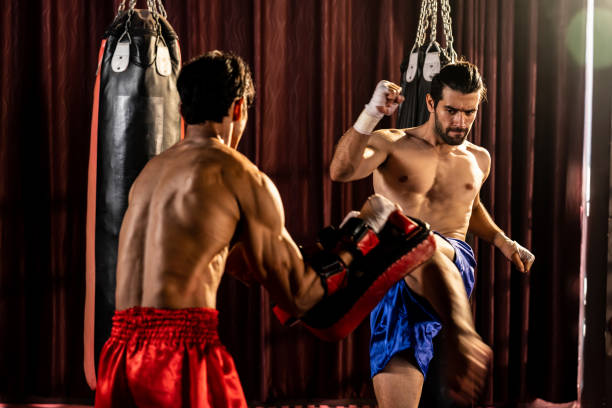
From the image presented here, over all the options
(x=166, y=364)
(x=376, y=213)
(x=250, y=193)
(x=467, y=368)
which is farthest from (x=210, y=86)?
(x=467, y=368)

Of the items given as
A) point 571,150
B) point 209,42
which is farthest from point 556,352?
point 209,42

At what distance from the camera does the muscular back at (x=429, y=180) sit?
252 centimetres

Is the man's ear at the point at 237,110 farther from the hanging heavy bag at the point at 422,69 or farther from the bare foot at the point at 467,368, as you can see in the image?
the hanging heavy bag at the point at 422,69

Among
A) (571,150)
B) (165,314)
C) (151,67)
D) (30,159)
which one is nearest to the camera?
(165,314)

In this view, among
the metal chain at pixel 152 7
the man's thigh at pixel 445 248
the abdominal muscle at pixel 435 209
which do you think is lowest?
the man's thigh at pixel 445 248

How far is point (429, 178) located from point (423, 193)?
0.07m

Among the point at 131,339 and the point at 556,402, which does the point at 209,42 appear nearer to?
the point at 131,339

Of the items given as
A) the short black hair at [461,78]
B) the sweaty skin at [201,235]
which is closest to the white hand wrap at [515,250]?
the short black hair at [461,78]

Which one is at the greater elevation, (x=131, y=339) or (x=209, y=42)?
(x=209, y=42)

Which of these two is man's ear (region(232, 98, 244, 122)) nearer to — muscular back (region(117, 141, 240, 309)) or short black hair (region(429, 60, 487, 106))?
muscular back (region(117, 141, 240, 309))

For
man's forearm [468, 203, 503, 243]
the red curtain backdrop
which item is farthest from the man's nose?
the red curtain backdrop

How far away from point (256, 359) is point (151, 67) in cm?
199

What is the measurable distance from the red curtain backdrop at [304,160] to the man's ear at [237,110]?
196cm

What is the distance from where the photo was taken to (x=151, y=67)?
2266 mm
